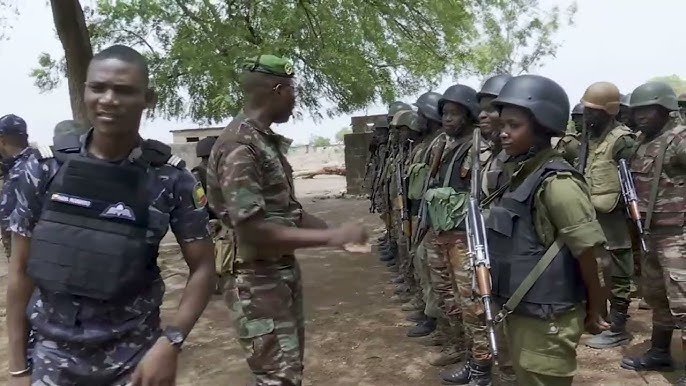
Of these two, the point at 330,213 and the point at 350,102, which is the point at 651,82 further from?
the point at 330,213

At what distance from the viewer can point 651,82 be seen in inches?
178

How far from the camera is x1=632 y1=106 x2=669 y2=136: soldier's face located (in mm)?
4508

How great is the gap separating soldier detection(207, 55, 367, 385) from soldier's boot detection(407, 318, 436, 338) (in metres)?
2.63

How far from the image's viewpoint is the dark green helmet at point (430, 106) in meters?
5.64

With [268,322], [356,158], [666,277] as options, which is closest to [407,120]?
[666,277]

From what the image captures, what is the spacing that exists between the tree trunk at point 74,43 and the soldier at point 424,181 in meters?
3.74

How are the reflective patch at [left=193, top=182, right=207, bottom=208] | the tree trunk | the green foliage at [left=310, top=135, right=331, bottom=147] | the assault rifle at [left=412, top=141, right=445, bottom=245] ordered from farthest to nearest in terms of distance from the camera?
the green foliage at [left=310, top=135, right=331, bottom=147] < the tree trunk < the assault rifle at [left=412, top=141, right=445, bottom=245] < the reflective patch at [left=193, top=182, right=207, bottom=208]

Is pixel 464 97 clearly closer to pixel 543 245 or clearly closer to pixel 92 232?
pixel 543 245

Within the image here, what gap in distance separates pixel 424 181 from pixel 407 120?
1.28 metres

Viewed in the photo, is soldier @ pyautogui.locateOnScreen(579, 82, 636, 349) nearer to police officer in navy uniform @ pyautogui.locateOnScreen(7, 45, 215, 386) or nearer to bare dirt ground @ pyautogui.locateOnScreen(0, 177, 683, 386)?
bare dirt ground @ pyautogui.locateOnScreen(0, 177, 683, 386)

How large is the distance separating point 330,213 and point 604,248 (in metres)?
10.6

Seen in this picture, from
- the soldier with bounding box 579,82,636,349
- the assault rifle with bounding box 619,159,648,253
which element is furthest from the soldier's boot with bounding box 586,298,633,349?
the assault rifle with bounding box 619,159,648,253

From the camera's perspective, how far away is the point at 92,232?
182 cm

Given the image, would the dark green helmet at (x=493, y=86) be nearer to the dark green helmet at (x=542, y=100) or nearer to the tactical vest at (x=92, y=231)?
the dark green helmet at (x=542, y=100)
